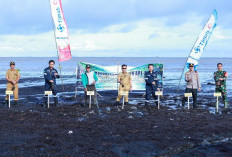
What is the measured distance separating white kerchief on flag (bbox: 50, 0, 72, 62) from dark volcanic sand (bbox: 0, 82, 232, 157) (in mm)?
4937

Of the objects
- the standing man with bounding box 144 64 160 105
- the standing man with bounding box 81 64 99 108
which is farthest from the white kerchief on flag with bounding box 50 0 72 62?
the standing man with bounding box 144 64 160 105

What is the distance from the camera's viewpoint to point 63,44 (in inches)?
672

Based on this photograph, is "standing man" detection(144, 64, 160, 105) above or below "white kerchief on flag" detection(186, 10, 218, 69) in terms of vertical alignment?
below

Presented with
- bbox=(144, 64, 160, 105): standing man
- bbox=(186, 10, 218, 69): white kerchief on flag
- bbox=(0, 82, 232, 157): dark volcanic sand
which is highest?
bbox=(186, 10, 218, 69): white kerchief on flag

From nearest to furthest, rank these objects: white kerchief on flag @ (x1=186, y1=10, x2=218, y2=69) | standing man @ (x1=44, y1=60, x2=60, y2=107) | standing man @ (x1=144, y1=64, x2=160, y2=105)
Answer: standing man @ (x1=44, y1=60, x2=60, y2=107) → standing man @ (x1=144, y1=64, x2=160, y2=105) → white kerchief on flag @ (x1=186, y1=10, x2=218, y2=69)

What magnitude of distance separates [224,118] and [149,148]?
468 centimetres

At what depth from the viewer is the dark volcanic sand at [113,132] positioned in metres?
7.49

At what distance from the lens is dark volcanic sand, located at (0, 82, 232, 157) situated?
749cm

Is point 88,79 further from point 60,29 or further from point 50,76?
point 60,29

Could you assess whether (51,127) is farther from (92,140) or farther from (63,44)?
(63,44)

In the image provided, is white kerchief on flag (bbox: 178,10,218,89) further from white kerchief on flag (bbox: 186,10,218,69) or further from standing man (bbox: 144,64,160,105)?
standing man (bbox: 144,64,160,105)

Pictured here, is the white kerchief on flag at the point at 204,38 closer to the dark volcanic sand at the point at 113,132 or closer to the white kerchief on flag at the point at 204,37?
the white kerchief on flag at the point at 204,37

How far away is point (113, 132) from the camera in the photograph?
9148 millimetres

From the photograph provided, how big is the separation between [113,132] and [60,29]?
915 centimetres
